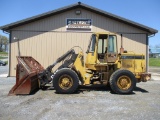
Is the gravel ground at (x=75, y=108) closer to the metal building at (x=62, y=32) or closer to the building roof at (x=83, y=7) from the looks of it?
the metal building at (x=62, y=32)

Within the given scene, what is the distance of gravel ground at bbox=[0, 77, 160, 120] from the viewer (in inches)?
278

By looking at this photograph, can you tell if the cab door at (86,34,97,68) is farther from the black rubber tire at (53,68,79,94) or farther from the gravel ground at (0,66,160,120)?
the gravel ground at (0,66,160,120)

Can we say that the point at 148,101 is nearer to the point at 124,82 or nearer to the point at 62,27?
the point at 124,82

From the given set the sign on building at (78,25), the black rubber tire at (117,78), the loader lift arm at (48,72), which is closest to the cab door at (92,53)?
the loader lift arm at (48,72)

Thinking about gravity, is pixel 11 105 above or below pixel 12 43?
below

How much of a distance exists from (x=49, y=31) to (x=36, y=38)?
3.53 ft

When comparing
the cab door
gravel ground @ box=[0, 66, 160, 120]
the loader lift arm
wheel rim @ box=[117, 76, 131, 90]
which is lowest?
gravel ground @ box=[0, 66, 160, 120]

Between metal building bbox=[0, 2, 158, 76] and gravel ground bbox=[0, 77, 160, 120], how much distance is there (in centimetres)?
814

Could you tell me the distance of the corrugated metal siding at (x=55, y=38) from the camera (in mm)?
18312

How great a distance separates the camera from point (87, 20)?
18484mm

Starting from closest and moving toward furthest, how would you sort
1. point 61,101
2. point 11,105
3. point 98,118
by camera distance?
point 98,118
point 11,105
point 61,101

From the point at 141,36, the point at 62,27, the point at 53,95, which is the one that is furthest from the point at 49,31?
the point at 53,95

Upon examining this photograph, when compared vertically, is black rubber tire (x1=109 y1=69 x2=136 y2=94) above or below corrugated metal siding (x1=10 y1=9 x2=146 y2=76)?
below

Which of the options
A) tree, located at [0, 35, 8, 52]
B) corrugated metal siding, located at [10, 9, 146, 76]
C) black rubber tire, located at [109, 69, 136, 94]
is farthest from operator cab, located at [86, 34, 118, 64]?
tree, located at [0, 35, 8, 52]
